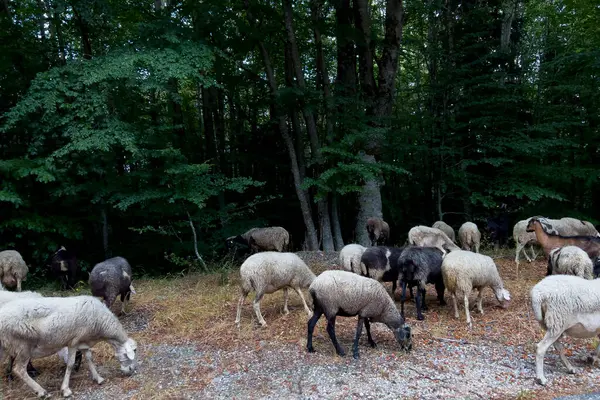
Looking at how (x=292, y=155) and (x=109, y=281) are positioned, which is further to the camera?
(x=292, y=155)

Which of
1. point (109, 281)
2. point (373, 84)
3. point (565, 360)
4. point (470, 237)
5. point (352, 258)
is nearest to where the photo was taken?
point (565, 360)

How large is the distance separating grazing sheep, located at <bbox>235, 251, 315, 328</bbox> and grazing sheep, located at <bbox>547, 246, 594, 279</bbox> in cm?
488

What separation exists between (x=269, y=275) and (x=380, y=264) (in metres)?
2.26

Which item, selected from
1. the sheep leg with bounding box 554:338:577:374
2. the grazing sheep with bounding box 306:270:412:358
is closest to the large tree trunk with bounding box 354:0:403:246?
the grazing sheep with bounding box 306:270:412:358

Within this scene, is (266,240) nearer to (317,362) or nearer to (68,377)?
(317,362)

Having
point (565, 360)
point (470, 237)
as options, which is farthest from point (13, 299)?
point (470, 237)

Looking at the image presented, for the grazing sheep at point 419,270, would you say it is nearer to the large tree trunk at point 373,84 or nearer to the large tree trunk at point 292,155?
the large tree trunk at point 373,84

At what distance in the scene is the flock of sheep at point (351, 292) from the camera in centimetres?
480

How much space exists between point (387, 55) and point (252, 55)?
8388 mm

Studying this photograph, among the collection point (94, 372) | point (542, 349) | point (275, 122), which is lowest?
point (94, 372)

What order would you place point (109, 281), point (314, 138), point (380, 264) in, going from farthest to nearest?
point (314, 138) → point (380, 264) → point (109, 281)

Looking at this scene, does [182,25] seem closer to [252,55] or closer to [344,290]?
[252,55]

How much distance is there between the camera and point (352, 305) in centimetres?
559

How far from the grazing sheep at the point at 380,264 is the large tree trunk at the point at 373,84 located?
4512 millimetres
